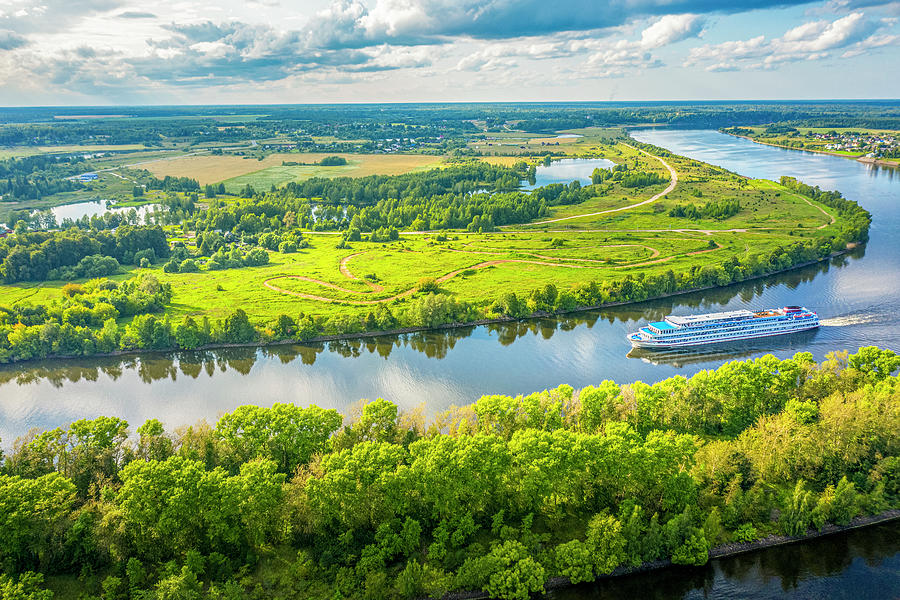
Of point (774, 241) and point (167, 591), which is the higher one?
point (774, 241)

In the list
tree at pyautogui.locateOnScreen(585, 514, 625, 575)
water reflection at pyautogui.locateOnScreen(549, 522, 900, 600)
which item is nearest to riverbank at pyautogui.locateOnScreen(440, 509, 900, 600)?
water reflection at pyautogui.locateOnScreen(549, 522, 900, 600)

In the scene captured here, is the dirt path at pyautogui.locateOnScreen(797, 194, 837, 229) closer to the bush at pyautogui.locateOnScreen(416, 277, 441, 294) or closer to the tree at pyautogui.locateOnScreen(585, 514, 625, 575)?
the bush at pyautogui.locateOnScreen(416, 277, 441, 294)

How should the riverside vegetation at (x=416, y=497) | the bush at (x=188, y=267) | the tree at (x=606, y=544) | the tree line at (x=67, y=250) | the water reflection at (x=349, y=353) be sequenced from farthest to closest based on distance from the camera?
1. the bush at (x=188, y=267)
2. the tree line at (x=67, y=250)
3. the water reflection at (x=349, y=353)
4. the tree at (x=606, y=544)
5. the riverside vegetation at (x=416, y=497)

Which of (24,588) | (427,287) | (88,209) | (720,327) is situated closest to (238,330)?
(427,287)

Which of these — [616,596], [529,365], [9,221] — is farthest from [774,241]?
[9,221]

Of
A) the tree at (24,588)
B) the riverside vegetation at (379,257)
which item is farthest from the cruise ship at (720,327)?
the tree at (24,588)

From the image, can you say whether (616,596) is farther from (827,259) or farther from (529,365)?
(827,259)

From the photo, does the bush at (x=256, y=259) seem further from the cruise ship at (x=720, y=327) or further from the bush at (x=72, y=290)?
the cruise ship at (x=720, y=327)

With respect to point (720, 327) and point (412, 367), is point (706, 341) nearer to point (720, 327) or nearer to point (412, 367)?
point (720, 327)
